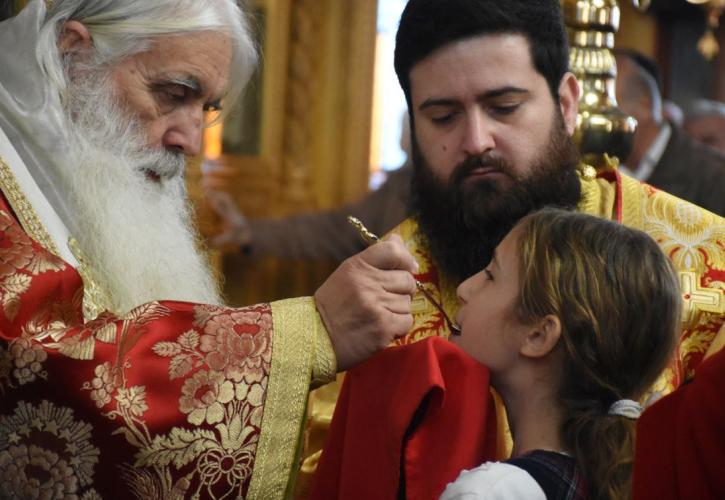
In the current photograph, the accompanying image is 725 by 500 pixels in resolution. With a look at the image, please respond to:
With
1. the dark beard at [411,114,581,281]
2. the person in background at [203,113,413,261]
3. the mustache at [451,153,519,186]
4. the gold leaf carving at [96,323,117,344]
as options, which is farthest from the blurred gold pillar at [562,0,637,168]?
the person in background at [203,113,413,261]

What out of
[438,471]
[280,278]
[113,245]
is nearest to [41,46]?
[113,245]

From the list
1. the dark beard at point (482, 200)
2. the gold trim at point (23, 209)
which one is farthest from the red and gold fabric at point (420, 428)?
the gold trim at point (23, 209)

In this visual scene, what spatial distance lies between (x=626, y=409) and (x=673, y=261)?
875 millimetres

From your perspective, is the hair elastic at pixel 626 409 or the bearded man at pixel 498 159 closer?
the hair elastic at pixel 626 409

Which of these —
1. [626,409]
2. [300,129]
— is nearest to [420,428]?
[626,409]

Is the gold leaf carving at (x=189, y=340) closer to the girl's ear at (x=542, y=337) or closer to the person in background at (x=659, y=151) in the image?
the girl's ear at (x=542, y=337)

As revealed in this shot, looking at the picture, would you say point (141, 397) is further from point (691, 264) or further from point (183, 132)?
point (691, 264)

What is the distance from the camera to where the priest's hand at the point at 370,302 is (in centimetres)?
233

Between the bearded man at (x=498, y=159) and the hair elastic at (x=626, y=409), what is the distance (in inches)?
22.4

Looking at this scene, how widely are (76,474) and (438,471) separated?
641mm

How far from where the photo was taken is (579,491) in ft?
6.92

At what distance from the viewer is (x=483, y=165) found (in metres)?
2.86

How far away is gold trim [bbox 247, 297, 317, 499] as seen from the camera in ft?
7.60

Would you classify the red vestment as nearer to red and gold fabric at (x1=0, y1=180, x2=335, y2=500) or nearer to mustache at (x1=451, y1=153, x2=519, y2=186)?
red and gold fabric at (x1=0, y1=180, x2=335, y2=500)
